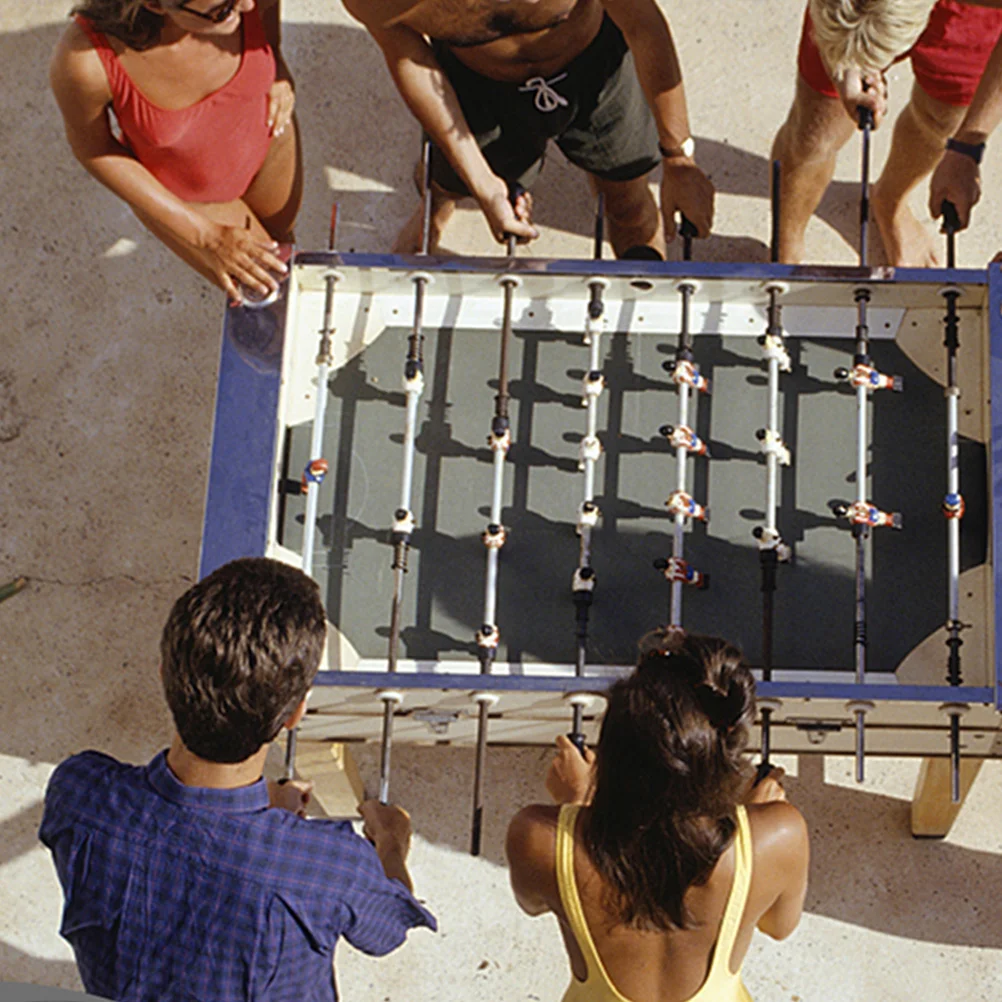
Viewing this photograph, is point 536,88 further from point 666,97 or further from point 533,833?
point 533,833

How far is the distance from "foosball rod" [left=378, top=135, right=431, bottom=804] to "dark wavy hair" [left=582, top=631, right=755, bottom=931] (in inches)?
23.3

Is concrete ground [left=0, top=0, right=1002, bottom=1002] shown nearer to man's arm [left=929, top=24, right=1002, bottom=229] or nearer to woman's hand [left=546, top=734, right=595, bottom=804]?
man's arm [left=929, top=24, right=1002, bottom=229]

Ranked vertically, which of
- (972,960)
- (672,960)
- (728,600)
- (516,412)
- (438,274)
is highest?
(438,274)

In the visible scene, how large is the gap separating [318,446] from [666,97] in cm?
113

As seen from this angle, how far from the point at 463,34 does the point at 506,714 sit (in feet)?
4.93

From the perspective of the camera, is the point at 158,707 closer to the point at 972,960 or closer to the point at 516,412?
the point at 516,412

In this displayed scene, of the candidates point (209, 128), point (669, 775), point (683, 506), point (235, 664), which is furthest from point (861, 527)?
point (209, 128)

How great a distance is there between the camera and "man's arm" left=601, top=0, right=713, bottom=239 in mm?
2969

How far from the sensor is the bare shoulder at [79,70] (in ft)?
8.59

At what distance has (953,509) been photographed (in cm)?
259

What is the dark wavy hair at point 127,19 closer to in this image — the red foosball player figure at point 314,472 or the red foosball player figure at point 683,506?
the red foosball player figure at point 314,472

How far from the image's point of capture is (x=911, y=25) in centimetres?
261

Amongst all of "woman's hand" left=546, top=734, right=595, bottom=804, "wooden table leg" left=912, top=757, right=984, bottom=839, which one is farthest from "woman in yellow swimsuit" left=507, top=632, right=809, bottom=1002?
"wooden table leg" left=912, top=757, right=984, bottom=839

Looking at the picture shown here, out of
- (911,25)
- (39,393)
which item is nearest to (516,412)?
(911,25)
